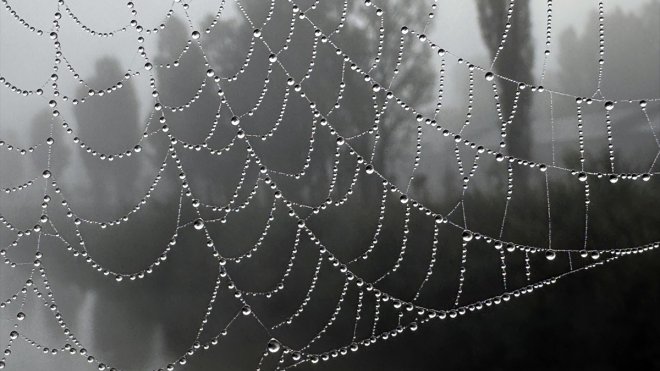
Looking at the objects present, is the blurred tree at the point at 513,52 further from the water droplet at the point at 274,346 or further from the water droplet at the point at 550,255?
the water droplet at the point at 274,346

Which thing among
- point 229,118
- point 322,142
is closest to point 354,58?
point 322,142

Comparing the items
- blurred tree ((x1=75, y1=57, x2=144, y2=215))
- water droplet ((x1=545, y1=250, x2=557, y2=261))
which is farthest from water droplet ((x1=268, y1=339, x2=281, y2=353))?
water droplet ((x1=545, y1=250, x2=557, y2=261))

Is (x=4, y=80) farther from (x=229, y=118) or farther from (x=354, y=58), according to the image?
(x=354, y=58)

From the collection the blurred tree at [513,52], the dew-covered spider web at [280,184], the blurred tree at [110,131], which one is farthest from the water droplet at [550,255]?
the blurred tree at [110,131]

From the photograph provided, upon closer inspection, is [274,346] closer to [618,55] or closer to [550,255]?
[550,255]

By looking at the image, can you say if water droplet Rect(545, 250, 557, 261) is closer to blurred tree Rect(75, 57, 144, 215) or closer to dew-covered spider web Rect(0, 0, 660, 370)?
dew-covered spider web Rect(0, 0, 660, 370)

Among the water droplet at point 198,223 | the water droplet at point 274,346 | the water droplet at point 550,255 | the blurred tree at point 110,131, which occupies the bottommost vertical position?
the water droplet at point 274,346

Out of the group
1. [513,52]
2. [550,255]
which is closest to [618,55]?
[513,52]

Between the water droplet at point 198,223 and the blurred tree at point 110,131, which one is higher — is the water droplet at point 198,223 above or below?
below
